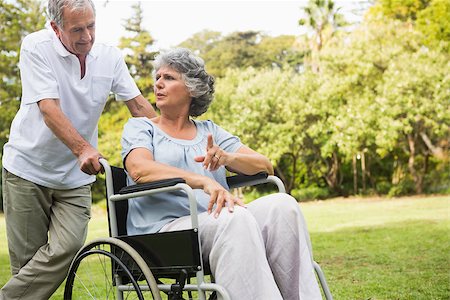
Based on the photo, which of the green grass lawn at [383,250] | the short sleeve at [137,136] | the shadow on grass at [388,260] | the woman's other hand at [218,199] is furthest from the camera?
the green grass lawn at [383,250]

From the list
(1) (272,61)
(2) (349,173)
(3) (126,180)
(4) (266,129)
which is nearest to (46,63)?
(3) (126,180)

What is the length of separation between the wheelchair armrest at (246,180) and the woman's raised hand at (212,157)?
22 centimetres

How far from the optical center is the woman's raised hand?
2.46 m

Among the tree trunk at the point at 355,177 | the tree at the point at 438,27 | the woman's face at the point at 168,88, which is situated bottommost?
the tree trunk at the point at 355,177

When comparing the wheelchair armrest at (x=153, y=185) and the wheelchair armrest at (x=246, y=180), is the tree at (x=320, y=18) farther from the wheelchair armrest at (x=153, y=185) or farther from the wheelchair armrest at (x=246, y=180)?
the wheelchair armrest at (x=153, y=185)

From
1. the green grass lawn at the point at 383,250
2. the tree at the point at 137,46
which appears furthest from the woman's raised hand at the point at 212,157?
the tree at the point at 137,46

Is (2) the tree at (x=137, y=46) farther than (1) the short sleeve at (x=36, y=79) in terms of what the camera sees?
Yes

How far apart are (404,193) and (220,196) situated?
635 inches

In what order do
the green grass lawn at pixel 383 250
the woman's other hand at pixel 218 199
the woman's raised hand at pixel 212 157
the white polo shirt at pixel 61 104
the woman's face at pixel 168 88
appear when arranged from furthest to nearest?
the green grass lawn at pixel 383 250
the white polo shirt at pixel 61 104
the woman's face at pixel 168 88
the woman's raised hand at pixel 212 157
the woman's other hand at pixel 218 199

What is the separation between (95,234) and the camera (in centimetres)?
1142

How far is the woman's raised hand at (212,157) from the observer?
2463mm

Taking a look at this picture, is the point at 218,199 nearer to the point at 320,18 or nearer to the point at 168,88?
the point at 168,88

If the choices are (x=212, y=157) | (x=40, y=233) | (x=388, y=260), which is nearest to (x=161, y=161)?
(x=212, y=157)

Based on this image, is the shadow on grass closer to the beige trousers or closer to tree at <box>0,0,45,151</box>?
the beige trousers
